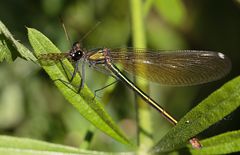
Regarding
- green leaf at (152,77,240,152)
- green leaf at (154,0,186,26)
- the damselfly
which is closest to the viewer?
green leaf at (152,77,240,152)

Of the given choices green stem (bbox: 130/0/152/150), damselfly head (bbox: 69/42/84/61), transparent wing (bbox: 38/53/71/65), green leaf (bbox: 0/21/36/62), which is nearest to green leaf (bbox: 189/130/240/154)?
green stem (bbox: 130/0/152/150)

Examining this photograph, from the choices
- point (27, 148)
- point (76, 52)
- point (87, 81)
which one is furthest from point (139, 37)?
point (87, 81)

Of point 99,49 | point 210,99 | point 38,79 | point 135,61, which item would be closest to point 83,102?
point 210,99

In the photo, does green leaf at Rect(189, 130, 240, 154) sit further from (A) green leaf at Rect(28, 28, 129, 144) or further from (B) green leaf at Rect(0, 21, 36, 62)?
(B) green leaf at Rect(0, 21, 36, 62)

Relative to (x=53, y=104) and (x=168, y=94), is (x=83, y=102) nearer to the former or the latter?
(x=53, y=104)

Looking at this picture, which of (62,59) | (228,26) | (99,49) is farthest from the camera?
(228,26)

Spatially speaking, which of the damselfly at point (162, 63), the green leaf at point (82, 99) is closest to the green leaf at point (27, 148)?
the green leaf at point (82, 99)
